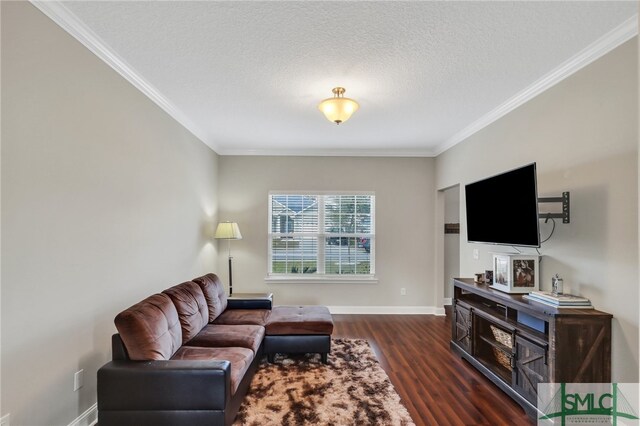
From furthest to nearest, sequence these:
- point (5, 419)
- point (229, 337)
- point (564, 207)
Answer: point (229, 337), point (564, 207), point (5, 419)

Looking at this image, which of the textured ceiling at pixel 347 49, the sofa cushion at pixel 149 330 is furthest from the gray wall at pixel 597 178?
the sofa cushion at pixel 149 330

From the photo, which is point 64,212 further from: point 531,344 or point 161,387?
point 531,344

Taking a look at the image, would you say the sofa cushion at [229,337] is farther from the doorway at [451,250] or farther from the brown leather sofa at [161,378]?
the doorway at [451,250]

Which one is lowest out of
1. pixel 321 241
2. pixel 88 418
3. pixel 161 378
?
pixel 88 418

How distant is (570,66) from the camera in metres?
2.31

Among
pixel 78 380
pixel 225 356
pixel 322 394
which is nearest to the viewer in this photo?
pixel 78 380

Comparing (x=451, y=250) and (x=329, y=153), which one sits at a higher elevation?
(x=329, y=153)

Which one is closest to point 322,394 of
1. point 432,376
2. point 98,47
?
point 432,376

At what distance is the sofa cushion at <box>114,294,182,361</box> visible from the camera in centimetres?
190

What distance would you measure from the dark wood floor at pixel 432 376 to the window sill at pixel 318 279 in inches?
26.8

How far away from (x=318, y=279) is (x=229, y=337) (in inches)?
97.4

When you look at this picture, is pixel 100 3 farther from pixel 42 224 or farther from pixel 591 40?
pixel 591 40

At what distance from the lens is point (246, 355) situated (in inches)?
92.1

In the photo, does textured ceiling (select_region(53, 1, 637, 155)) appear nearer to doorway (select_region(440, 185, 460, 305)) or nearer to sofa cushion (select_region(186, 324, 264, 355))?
sofa cushion (select_region(186, 324, 264, 355))
